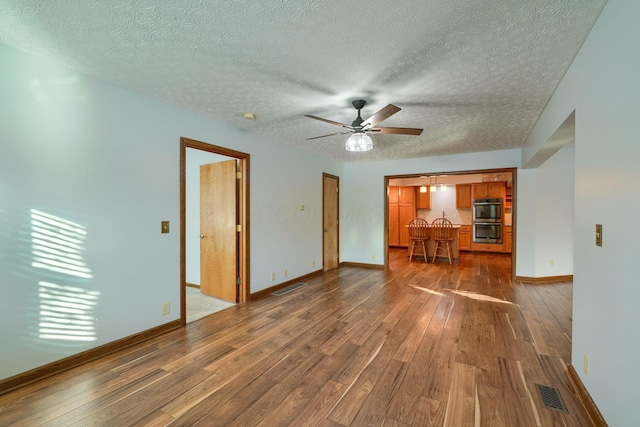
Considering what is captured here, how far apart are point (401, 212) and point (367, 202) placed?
356 centimetres

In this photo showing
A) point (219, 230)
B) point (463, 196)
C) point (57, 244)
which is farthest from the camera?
point (463, 196)

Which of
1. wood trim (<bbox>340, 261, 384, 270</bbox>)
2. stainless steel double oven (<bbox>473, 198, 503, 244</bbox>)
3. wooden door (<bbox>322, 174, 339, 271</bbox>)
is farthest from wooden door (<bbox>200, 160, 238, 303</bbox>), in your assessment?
stainless steel double oven (<bbox>473, 198, 503, 244</bbox>)

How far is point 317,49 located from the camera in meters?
1.93

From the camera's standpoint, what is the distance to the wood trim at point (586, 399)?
5.16 feet

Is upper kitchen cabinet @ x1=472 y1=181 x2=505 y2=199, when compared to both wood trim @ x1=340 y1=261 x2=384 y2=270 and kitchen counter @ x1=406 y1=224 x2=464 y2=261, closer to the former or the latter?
kitchen counter @ x1=406 y1=224 x2=464 y2=261

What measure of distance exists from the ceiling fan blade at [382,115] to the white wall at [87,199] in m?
1.95

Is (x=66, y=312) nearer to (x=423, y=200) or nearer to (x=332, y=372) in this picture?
(x=332, y=372)

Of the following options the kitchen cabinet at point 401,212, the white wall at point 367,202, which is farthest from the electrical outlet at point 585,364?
the kitchen cabinet at point 401,212

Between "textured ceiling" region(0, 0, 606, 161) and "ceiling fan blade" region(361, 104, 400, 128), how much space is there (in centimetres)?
25

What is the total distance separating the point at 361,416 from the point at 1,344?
2558 mm

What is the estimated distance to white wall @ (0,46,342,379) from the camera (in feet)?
6.45

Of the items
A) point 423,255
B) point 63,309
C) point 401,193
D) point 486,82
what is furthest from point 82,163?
point 401,193

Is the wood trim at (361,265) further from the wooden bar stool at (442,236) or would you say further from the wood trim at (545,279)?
the wood trim at (545,279)

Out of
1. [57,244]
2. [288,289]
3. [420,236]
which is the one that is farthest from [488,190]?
[57,244]
